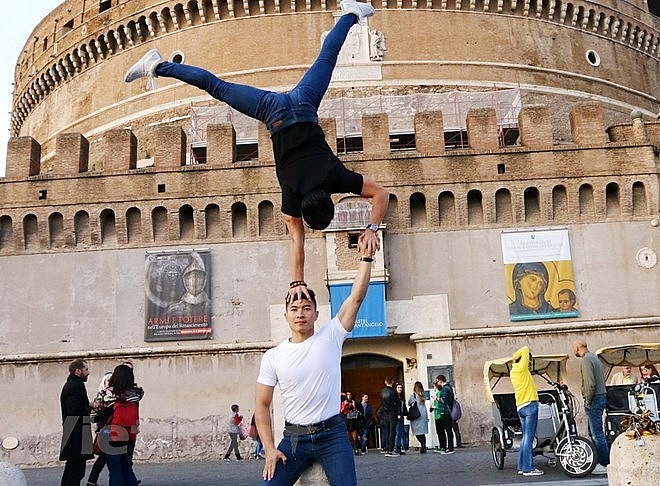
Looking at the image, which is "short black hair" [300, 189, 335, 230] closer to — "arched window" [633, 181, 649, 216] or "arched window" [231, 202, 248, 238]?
"arched window" [231, 202, 248, 238]

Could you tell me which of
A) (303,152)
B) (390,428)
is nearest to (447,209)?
(390,428)

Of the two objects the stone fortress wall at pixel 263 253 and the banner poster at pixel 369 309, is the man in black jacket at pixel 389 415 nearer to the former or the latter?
the banner poster at pixel 369 309

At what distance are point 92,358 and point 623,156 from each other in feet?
41.5

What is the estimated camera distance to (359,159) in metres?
Answer: 16.5

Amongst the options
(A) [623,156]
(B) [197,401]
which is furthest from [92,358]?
(A) [623,156]

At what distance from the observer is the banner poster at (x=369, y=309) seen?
15633 mm

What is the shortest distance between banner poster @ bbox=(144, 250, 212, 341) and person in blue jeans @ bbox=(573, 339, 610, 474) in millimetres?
9307

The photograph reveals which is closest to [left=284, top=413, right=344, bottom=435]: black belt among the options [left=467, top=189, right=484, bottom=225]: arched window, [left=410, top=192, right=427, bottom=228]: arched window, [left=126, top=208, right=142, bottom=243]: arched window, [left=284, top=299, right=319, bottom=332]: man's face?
[left=284, top=299, right=319, bottom=332]: man's face

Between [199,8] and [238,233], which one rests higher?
[199,8]

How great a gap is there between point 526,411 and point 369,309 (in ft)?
25.5

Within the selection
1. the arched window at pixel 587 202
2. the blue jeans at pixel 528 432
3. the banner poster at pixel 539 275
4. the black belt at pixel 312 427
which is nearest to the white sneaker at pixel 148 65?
the black belt at pixel 312 427

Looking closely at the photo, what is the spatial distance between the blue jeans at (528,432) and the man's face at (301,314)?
5.25m

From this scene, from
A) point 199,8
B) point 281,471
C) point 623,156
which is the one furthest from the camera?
point 199,8

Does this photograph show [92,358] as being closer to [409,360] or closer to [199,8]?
[409,360]
